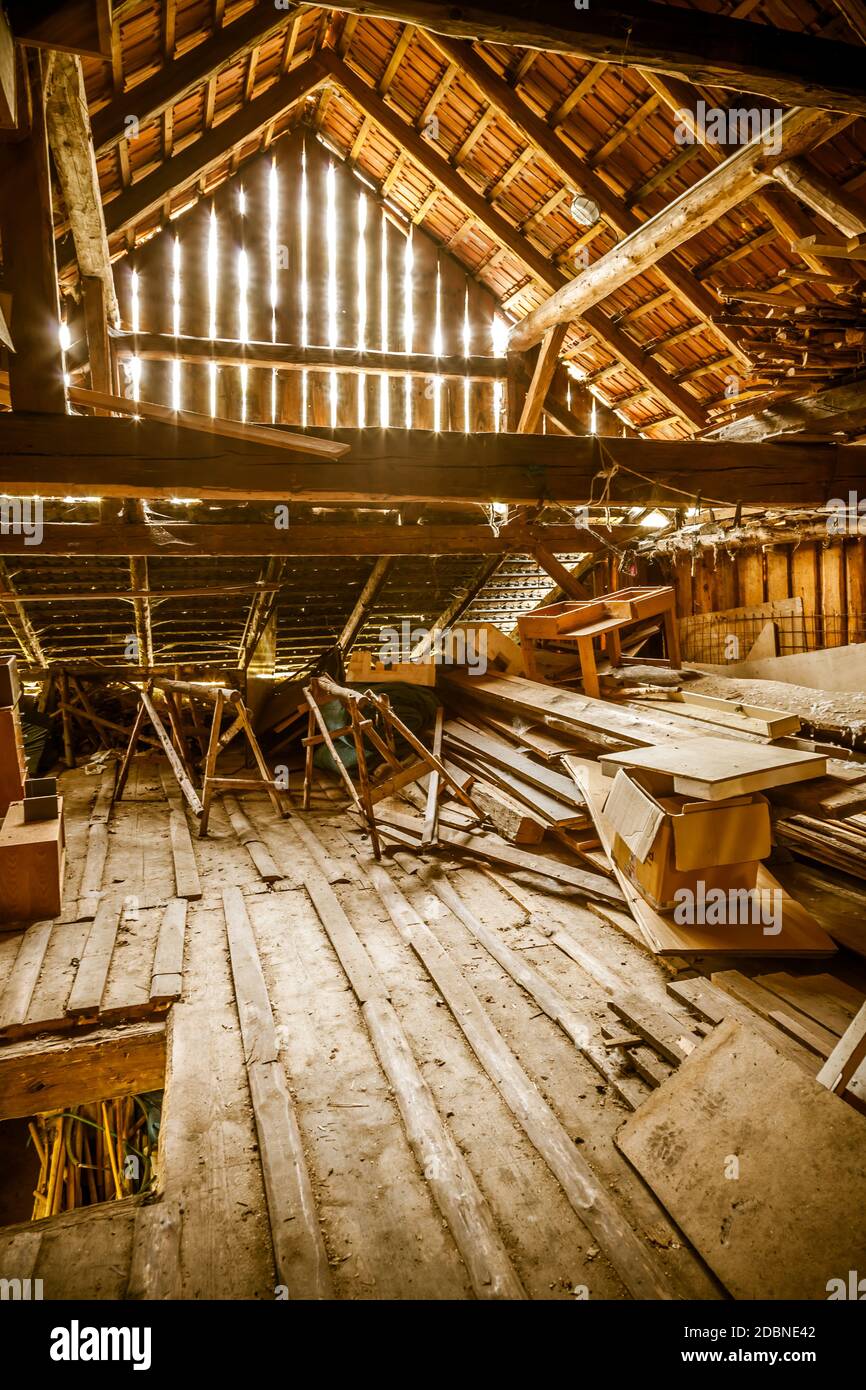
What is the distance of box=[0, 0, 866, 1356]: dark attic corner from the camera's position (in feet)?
7.11

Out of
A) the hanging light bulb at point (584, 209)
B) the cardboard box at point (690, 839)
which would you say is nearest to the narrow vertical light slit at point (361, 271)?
the hanging light bulb at point (584, 209)

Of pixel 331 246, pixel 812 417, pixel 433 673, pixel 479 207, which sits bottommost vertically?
pixel 433 673

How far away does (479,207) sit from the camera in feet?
23.3

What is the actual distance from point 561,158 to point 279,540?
13.5ft

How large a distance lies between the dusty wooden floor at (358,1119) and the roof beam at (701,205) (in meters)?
4.62

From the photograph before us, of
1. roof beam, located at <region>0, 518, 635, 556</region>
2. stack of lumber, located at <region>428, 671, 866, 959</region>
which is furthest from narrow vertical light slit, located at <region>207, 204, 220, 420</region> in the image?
stack of lumber, located at <region>428, 671, 866, 959</region>

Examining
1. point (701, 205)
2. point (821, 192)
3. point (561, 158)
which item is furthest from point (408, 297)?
point (821, 192)

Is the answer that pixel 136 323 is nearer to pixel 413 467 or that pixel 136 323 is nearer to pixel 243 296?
pixel 243 296

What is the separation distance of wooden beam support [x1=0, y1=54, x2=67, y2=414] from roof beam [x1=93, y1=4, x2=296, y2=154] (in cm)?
162

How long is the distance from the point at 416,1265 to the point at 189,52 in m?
6.57

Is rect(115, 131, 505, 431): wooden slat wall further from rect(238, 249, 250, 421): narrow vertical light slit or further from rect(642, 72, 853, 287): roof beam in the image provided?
rect(642, 72, 853, 287): roof beam

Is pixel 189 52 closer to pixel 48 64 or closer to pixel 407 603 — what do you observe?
pixel 48 64

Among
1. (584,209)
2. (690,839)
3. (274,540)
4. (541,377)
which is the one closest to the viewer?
(690,839)
